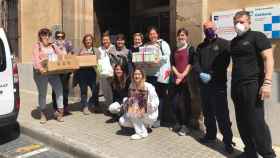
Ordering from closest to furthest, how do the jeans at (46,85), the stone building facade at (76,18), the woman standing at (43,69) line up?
the woman standing at (43,69)
the jeans at (46,85)
the stone building facade at (76,18)

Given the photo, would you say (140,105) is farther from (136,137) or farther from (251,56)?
(251,56)

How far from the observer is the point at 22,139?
6977 millimetres

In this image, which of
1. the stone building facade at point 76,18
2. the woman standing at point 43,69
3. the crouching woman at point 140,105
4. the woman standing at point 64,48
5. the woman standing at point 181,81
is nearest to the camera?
the crouching woman at point 140,105

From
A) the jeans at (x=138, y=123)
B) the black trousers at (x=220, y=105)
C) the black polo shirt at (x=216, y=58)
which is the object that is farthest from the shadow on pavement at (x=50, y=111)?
the black polo shirt at (x=216, y=58)

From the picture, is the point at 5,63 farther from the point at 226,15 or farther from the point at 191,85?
the point at 226,15

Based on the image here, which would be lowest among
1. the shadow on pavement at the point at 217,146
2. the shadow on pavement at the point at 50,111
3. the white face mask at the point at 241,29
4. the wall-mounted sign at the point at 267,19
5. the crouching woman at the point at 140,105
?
the shadow on pavement at the point at 217,146

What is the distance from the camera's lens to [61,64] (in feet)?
23.0

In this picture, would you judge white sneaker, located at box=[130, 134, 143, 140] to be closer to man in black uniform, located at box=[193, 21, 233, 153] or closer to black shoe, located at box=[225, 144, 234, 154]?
man in black uniform, located at box=[193, 21, 233, 153]

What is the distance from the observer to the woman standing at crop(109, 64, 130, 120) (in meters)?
7.10

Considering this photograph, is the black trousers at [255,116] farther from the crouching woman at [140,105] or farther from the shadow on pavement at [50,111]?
the shadow on pavement at [50,111]

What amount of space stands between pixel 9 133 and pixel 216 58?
12.7 ft

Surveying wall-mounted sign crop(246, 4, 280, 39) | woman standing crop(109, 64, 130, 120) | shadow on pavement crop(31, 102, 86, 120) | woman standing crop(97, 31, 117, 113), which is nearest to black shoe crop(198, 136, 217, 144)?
woman standing crop(109, 64, 130, 120)

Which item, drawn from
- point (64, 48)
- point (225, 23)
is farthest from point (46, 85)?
point (225, 23)

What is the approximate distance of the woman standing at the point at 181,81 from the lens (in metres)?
6.49
